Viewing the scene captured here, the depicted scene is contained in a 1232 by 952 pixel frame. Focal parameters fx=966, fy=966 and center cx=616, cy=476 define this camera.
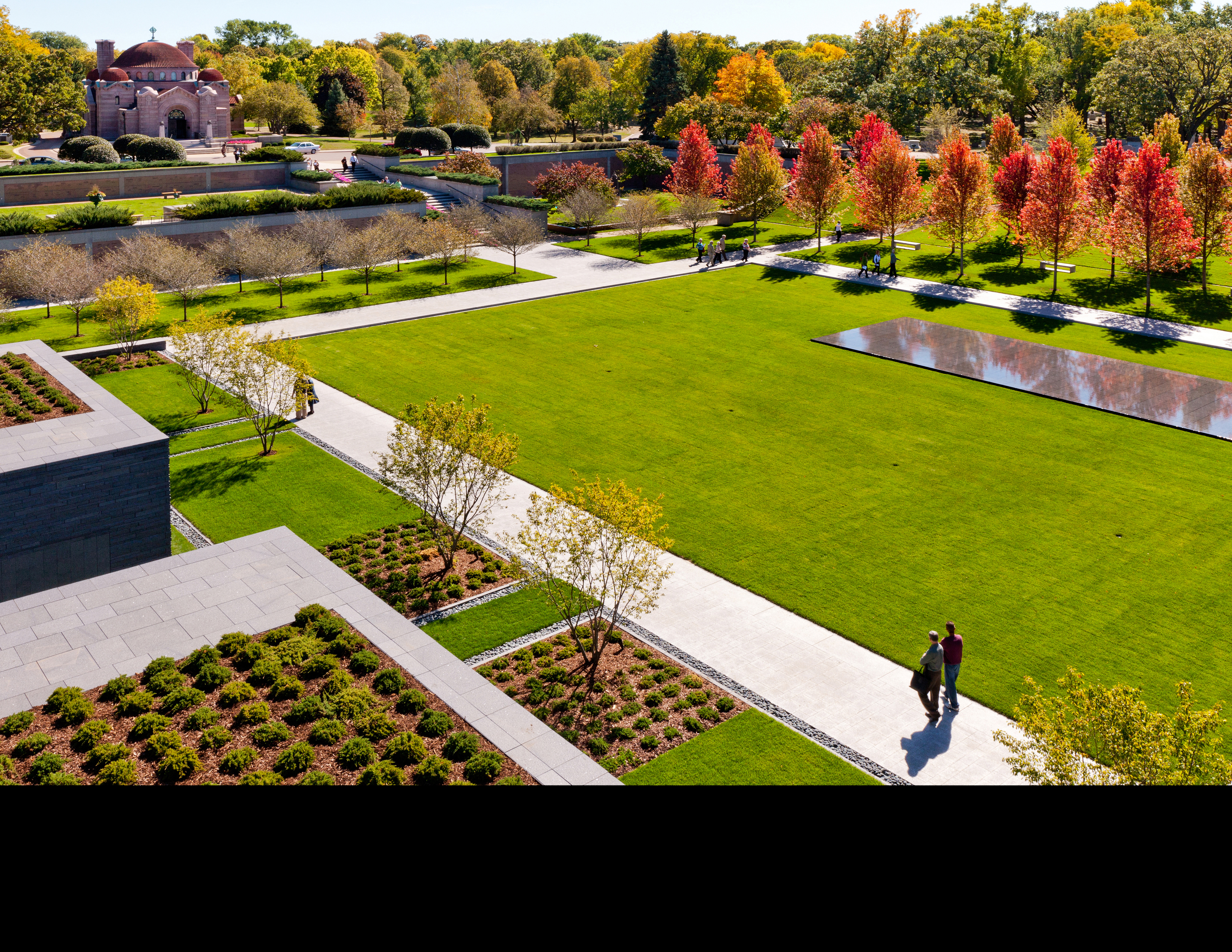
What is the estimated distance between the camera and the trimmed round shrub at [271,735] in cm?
1087

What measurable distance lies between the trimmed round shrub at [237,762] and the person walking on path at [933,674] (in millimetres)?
8533

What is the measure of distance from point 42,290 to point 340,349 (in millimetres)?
10556

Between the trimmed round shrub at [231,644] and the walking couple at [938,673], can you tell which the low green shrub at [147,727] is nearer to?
the trimmed round shrub at [231,644]

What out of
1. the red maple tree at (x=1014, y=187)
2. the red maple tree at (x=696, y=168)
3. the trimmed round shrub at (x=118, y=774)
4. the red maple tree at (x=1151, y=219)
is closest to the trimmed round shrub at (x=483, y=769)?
the trimmed round shrub at (x=118, y=774)

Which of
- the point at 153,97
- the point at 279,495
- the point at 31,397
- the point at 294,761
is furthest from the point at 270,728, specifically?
the point at 153,97

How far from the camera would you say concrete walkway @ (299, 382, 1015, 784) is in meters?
12.9

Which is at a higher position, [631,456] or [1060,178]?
[1060,178]

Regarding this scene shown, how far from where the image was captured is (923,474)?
22.0m

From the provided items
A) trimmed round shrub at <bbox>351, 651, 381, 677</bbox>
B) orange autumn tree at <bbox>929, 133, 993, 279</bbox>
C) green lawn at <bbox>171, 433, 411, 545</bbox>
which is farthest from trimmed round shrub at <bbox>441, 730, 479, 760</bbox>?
orange autumn tree at <bbox>929, 133, 993, 279</bbox>

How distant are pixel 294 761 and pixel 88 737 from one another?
2.33 metres
